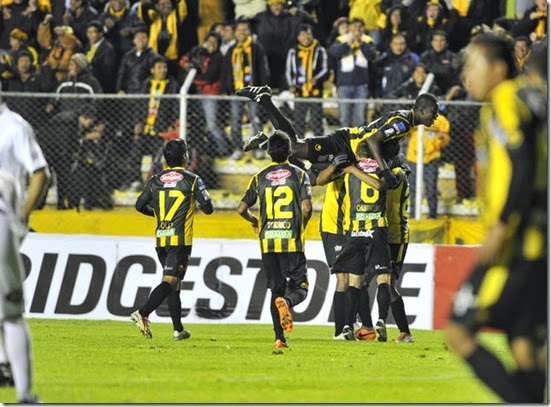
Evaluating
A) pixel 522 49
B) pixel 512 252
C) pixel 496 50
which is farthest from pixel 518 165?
pixel 522 49

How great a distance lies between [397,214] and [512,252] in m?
8.56

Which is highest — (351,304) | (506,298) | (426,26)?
(506,298)

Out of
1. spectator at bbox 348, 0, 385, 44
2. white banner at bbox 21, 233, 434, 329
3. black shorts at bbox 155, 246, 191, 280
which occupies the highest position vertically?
spectator at bbox 348, 0, 385, 44

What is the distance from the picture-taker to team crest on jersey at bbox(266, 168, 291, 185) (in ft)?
45.8

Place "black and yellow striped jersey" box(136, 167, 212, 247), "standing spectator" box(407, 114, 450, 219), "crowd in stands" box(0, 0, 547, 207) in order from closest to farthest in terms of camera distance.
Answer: "black and yellow striped jersey" box(136, 167, 212, 247) < "standing spectator" box(407, 114, 450, 219) < "crowd in stands" box(0, 0, 547, 207)

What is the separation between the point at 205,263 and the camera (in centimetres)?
1805

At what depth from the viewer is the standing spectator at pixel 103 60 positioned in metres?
21.6

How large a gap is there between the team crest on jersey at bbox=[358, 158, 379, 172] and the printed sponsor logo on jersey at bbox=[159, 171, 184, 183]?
1.93m

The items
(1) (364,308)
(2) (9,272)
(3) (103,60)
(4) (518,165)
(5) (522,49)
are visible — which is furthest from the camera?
(3) (103,60)

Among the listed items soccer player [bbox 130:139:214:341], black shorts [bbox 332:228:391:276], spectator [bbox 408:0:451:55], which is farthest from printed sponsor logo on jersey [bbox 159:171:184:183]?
spectator [bbox 408:0:451:55]

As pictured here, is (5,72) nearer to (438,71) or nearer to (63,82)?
(63,82)

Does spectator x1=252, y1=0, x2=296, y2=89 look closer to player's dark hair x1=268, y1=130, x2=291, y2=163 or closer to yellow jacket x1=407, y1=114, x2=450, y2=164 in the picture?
yellow jacket x1=407, y1=114, x2=450, y2=164

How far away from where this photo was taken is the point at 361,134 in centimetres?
1509

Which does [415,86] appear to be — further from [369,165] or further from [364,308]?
[364,308]
